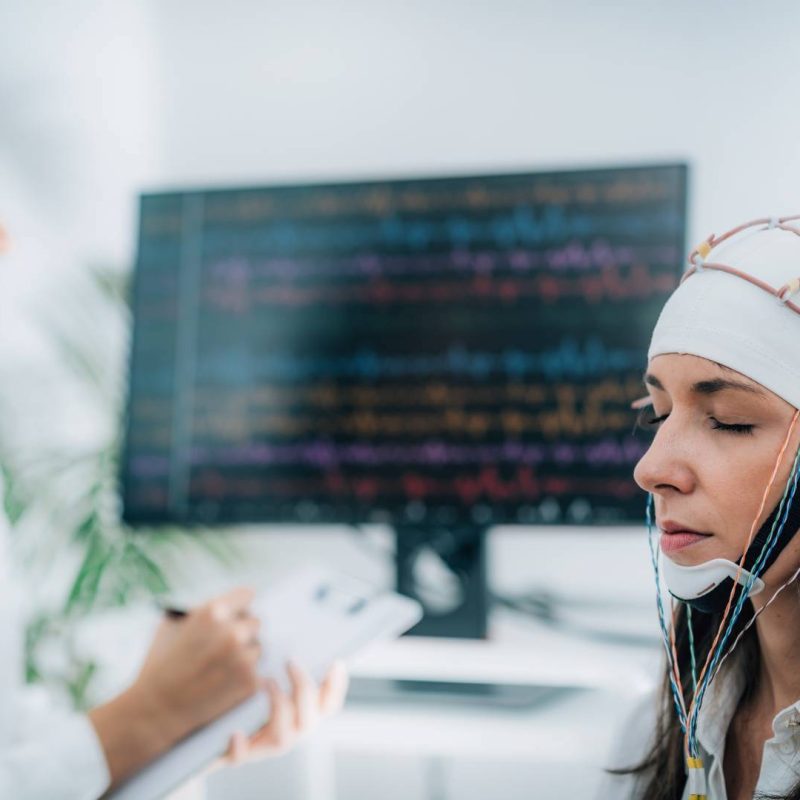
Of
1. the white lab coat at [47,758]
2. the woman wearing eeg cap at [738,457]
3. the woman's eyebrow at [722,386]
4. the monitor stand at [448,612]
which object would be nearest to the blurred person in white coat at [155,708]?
the white lab coat at [47,758]

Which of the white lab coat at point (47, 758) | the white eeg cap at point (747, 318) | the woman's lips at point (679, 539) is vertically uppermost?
the white eeg cap at point (747, 318)

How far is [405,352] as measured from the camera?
134 cm

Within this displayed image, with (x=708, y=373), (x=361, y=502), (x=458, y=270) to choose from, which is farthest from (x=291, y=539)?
(x=708, y=373)

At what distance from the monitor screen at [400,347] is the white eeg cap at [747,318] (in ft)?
1.85

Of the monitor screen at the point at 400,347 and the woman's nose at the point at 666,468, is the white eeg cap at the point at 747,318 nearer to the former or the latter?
the woman's nose at the point at 666,468

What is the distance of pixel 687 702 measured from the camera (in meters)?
0.83

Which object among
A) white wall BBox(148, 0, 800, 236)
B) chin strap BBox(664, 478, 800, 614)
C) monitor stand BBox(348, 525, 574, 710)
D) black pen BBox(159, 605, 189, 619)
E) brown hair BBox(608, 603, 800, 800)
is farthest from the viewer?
white wall BBox(148, 0, 800, 236)

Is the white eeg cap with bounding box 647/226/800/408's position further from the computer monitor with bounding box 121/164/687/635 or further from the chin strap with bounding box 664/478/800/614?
the computer monitor with bounding box 121/164/687/635

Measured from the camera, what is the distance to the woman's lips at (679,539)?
0.67 meters

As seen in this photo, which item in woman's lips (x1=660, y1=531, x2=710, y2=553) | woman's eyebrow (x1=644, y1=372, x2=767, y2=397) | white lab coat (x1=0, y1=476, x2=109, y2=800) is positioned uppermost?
woman's eyebrow (x1=644, y1=372, x2=767, y2=397)

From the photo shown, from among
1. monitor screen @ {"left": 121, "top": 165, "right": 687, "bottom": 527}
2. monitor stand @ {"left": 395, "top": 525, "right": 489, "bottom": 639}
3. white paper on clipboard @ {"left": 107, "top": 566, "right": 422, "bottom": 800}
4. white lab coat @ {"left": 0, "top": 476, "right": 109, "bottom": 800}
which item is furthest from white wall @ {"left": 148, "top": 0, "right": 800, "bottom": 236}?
white lab coat @ {"left": 0, "top": 476, "right": 109, "bottom": 800}

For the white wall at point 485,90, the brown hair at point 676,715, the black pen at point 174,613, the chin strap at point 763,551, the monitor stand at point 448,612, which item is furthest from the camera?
the white wall at point 485,90

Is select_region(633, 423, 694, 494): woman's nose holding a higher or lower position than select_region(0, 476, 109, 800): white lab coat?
higher

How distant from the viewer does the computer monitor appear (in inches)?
50.1
